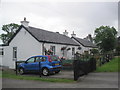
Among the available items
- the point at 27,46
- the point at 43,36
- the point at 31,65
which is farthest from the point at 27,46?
the point at 31,65

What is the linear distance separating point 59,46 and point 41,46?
418cm

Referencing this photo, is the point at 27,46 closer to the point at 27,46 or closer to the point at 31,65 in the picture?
the point at 27,46

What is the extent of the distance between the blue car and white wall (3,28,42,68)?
16.1 feet

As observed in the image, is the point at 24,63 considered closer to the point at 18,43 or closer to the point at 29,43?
the point at 29,43

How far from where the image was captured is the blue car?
41.4ft

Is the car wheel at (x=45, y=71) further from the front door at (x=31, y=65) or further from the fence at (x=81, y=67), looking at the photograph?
the fence at (x=81, y=67)

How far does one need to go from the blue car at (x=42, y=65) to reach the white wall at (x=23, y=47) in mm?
4911

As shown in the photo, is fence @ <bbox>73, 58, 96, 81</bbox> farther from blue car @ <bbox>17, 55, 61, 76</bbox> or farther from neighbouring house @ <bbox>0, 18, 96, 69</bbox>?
neighbouring house @ <bbox>0, 18, 96, 69</bbox>

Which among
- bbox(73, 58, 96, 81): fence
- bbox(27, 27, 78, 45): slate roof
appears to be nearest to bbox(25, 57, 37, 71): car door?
bbox(73, 58, 96, 81): fence

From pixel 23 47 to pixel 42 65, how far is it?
8.36 meters

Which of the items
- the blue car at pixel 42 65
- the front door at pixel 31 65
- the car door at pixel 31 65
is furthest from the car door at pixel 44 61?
→ the car door at pixel 31 65

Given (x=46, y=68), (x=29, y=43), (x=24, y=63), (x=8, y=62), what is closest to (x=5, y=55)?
(x=8, y=62)

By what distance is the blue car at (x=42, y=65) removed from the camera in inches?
497

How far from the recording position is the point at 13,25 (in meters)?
59.5
